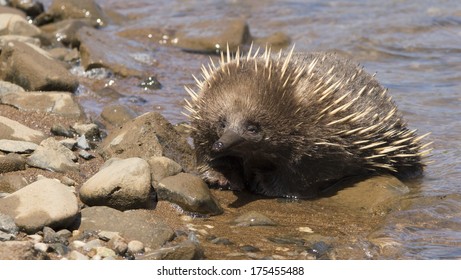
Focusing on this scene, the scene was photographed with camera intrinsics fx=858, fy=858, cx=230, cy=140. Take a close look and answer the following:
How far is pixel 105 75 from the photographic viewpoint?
501 inches

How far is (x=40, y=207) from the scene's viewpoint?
259 inches

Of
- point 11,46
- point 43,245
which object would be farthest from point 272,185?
point 11,46

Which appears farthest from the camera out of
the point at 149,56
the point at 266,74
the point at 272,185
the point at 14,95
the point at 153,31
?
the point at 153,31

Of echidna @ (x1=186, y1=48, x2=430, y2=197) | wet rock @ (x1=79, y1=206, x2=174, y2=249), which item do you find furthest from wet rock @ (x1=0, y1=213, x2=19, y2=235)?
echidna @ (x1=186, y1=48, x2=430, y2=197)

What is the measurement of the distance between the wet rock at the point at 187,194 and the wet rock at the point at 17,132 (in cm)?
159

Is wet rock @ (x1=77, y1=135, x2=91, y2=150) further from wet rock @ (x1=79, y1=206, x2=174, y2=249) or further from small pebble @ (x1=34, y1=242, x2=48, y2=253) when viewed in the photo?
small pebble @ (x1=34, y1=242, x2=48, y2=253)

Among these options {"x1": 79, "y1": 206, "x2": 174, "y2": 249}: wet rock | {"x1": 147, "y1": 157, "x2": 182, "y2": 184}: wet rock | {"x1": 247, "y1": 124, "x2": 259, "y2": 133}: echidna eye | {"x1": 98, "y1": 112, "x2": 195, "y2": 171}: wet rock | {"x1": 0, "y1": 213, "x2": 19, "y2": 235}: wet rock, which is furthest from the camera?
{"x1": 98, "y1": 112, "x2": 195, "y2": 171}: wet rock

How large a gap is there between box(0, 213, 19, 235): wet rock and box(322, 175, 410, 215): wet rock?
3271 mm

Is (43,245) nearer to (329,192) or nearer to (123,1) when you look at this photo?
Result: (329,192)

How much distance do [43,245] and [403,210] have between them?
11.7 feet

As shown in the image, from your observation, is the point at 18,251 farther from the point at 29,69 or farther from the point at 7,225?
the point at 29,69

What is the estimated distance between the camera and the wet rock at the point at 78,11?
1605 cm

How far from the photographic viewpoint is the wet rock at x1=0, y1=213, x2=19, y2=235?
20.9 feet

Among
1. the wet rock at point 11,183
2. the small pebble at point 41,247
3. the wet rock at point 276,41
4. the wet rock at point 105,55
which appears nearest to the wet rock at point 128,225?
the small pebble at point 41,247
